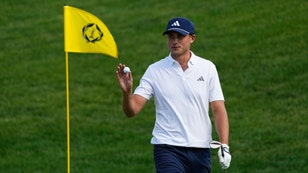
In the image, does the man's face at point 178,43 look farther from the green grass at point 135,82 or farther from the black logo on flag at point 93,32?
the green grass at point 135,82

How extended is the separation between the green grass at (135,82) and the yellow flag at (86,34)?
364 centimetres

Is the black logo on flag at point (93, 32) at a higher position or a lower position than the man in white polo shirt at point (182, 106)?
higher

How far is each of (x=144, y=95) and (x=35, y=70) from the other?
10834 mm

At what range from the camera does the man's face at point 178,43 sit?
358 inches

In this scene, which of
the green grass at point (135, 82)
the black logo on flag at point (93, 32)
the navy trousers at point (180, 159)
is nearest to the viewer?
the navy trousers at point (180, 159)

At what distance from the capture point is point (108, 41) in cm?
1042

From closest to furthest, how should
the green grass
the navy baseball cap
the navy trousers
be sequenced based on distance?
the navy trousers < the navy baseball cap < the green grass

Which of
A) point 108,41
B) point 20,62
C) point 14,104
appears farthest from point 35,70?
point 108,41

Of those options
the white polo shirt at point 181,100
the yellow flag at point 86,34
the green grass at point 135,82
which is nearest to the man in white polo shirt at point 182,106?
the white polo shirt at point 181,100

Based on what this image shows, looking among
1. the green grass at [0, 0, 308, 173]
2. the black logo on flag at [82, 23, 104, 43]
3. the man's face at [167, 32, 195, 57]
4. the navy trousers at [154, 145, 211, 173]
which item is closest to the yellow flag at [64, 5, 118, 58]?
the black logo on flag at [82, 23, 104, 43]

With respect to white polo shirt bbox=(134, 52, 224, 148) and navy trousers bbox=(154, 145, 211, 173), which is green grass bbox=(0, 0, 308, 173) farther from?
white polo shirt bbox=(134, 52, 224, 148)

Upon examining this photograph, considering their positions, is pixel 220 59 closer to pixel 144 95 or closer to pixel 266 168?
pixel 266 168

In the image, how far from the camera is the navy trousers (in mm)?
8953

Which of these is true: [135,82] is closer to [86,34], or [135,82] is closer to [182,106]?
[86,34]
